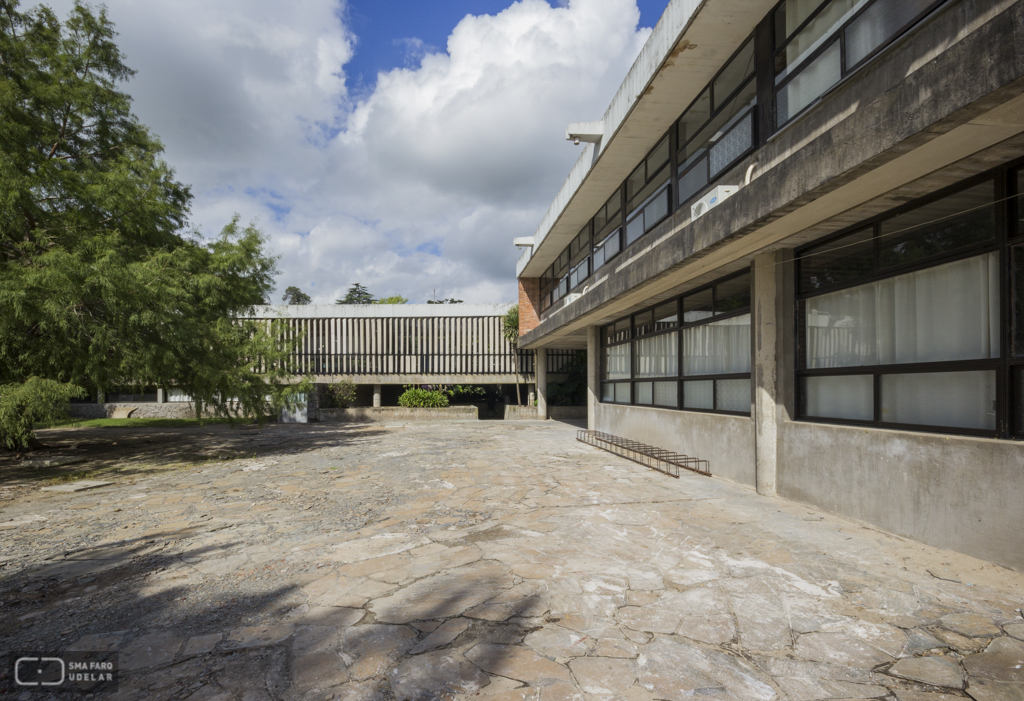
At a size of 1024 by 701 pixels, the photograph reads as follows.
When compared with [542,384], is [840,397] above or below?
above

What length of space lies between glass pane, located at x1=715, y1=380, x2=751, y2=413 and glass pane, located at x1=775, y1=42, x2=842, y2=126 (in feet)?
11.5

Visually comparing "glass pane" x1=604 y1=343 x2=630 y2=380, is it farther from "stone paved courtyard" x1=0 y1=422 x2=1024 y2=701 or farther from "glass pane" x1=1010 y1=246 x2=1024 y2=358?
"glass pane" x1=1010 y1=246 x2=1024 y2=358

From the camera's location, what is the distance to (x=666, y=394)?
33.4 ft

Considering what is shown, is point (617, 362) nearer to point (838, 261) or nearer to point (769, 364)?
point (769, 364)

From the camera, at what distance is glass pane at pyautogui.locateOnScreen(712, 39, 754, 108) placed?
694cm

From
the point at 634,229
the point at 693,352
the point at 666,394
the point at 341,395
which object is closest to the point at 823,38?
the point at 693,352

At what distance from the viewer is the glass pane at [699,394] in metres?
8.45

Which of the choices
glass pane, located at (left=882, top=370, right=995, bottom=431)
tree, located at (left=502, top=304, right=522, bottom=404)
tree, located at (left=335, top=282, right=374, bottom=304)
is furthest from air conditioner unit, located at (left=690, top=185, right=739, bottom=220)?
tree, located at (left=335, top=282, right=374, bottom=304)

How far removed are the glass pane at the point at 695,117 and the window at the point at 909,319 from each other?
10.1 ft

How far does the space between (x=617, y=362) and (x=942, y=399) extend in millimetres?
8647

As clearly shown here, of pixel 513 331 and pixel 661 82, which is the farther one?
pixel 513 331

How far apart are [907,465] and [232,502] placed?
7336 millimetres

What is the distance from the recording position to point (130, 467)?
9.61 m

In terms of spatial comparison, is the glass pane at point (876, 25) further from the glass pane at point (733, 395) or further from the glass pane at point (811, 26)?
the glass pane at point (733, 395)
